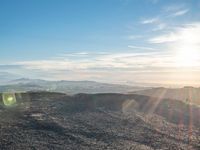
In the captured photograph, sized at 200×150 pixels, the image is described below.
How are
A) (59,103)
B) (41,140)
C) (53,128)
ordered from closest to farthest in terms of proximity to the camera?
(41,140)
(53,128)
(59,103)

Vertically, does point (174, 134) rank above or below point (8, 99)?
below

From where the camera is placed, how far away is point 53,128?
30.0m

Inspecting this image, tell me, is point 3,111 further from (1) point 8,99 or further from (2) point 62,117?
(1) point 8,99

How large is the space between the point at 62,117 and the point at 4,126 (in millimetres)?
8335

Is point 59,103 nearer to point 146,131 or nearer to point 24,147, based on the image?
point 146,131

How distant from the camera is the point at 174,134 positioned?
32969 mm

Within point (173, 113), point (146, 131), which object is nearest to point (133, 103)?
point (173, 113)

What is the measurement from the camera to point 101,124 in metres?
34.0

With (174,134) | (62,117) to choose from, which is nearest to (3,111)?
(62,117)

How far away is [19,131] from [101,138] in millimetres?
7609

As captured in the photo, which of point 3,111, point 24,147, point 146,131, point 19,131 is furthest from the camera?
point 3,111

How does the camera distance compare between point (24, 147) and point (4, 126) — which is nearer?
point (24, 147)

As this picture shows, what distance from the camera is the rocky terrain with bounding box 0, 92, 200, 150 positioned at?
2614 cm

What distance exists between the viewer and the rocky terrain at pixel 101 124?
2614cm
